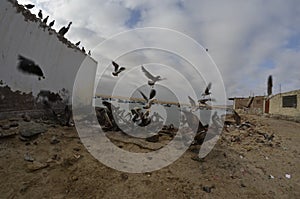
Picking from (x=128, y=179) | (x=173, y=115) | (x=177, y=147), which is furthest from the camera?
(x=173, y=115)

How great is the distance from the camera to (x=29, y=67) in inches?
209

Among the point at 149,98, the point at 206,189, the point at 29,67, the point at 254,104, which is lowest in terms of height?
the point at 206,189

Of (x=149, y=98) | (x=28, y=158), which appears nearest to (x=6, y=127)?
(x=28, y=158)

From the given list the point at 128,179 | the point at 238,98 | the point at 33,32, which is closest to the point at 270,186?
the point at 128,179

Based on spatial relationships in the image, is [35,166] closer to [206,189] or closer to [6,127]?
[6,127]

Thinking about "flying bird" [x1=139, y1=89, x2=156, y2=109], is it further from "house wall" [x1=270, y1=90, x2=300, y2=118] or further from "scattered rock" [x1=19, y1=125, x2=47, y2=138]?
"house wall" [x1=270, y1=90, x2=300, y2=118]

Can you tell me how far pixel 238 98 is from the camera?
2670cm

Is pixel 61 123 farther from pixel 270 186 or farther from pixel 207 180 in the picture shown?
pixel 270 186

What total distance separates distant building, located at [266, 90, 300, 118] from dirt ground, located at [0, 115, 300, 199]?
1364cm

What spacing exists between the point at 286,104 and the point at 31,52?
18.0 metres

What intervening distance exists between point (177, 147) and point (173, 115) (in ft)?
10.9

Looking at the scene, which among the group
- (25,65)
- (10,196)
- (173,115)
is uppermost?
(25,65)

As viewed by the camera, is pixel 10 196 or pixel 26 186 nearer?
pixel 10 196

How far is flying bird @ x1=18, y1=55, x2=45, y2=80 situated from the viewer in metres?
5.02
